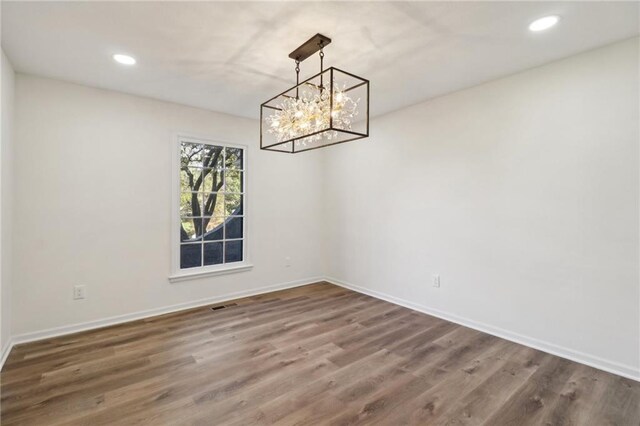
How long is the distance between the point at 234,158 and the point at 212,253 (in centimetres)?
137

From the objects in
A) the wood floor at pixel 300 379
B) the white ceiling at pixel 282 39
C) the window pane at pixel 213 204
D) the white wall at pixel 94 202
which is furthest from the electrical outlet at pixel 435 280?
the window pane at pixel 213 204

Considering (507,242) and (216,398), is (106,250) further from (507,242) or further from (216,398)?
(507,242)

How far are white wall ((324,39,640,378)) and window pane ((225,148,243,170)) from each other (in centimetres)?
203

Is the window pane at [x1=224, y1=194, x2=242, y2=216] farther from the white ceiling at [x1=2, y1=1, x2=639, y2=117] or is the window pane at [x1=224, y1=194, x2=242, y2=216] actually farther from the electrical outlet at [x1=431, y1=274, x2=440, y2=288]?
the electrical outlet at [x1=431, y1=274, x2=440, y2=288]

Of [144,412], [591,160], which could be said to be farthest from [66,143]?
[591,160]

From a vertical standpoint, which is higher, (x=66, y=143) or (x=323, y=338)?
(x=66, y=143)

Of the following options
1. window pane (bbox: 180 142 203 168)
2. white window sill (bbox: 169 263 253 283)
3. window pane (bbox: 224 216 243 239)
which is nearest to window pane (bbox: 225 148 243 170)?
window pane (bbox: 180 142 203 168)

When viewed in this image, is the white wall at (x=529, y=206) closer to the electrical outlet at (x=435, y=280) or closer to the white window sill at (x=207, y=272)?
the electrical outlet at (x=435, y=280)

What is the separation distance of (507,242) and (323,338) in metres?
2.05

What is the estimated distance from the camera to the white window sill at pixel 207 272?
144 inches

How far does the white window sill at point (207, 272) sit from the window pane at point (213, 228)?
430 millimetres

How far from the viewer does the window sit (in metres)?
3.80

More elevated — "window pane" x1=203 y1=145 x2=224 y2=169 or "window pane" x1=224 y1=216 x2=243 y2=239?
"window pane" x1=203 y1=145 x2=224 y2=169

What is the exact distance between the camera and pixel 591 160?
95.8 inches
